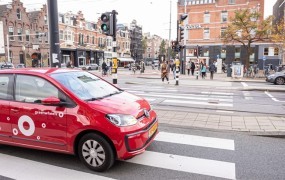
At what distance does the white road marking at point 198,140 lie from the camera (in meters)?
5.15

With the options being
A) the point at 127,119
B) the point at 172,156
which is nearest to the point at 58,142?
the point at 127,119

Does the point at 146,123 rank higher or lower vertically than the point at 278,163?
higher

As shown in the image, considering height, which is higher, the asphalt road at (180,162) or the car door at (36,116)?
the car door at (36,116)

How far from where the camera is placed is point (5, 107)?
4.57 m

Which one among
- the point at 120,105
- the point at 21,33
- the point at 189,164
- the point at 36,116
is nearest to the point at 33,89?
the point at 36,116

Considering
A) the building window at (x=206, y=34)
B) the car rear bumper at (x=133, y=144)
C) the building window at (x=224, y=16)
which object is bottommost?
the car rear bumper at (x=133, y=144)

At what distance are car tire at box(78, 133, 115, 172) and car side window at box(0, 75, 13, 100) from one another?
1.72 metres

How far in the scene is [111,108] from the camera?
13.2 feet

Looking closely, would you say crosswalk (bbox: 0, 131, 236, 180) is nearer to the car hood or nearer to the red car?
the red car

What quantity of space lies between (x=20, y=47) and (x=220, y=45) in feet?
117

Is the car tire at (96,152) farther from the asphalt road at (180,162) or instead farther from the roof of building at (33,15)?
the roof of building at (33,15)

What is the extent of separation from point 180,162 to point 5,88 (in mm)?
3462

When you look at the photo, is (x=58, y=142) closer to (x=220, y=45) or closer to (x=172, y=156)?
(x=172, y=156)

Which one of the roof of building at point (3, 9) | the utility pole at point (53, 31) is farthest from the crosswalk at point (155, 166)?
the roof of building at point (3, 9)
